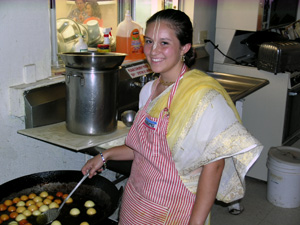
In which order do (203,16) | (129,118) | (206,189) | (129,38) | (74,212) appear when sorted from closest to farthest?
(206,189)
(74,212)
(129,118)
(129,38)
(203,16)

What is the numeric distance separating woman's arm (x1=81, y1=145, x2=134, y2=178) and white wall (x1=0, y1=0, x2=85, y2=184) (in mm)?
479

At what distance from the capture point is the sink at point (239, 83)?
2.71 m

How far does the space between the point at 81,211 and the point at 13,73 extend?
688mm

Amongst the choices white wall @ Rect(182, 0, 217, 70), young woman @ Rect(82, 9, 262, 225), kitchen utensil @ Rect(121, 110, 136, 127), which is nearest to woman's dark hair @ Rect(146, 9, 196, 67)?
young woman @ Rect(82, 9, 262, 225)

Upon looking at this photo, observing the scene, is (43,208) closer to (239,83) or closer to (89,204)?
(89,204)

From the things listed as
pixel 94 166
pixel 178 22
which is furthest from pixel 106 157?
pixel 178 22

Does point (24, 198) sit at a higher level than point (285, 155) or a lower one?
higher

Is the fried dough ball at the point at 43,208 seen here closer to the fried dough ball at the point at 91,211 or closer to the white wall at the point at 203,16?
the fried dough ball at the point at 91,211

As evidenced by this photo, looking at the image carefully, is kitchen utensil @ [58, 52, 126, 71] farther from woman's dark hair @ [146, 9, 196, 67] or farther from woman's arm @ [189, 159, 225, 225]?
woman's arm @ [189, 159, 225, 225]

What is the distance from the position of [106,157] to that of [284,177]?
179 cm

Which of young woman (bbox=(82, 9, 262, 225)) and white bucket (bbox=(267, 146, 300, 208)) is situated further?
white bucket (bbox=(267, 146, 300, 208))

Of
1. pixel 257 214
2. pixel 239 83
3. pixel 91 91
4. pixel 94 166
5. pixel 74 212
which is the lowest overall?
pixel 257 214

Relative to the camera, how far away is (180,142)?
4.26 feet

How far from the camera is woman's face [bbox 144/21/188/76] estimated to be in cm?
134
